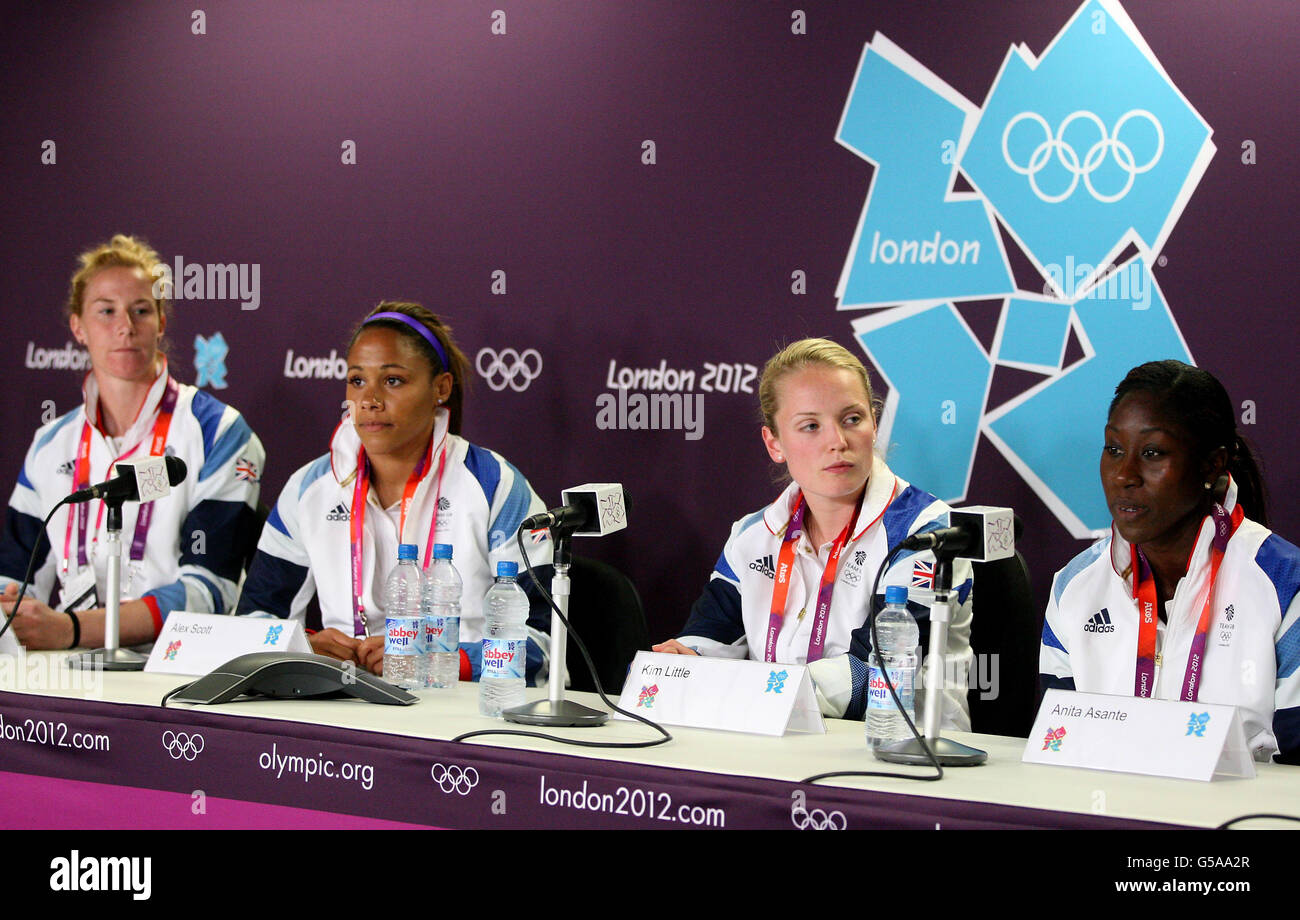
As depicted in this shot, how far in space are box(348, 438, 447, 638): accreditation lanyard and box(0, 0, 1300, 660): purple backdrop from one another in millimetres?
623

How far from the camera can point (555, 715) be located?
2.08 meters

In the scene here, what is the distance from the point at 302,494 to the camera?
3115 mm

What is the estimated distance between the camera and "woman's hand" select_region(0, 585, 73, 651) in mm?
2807

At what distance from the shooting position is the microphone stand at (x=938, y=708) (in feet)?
5.93

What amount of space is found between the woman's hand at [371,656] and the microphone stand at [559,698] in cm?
61

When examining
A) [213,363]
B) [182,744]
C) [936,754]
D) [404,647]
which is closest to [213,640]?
[404,647]

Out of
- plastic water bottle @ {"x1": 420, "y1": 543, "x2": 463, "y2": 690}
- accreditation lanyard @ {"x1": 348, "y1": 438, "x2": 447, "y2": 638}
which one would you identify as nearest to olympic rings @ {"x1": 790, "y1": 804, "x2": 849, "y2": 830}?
plastic water bottle @ {"x1": 420, "y1": 543, "x2": 463, "y2": 690}

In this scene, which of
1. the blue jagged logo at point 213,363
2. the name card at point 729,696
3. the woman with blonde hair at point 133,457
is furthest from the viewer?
the blue jagged logo at point 213,363

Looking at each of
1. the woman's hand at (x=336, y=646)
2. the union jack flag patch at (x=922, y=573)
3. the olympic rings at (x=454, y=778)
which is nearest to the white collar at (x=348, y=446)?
the woman's hand at (x=336, y=646)

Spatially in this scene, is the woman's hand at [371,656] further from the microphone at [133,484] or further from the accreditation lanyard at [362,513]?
the microphone at [133,484]

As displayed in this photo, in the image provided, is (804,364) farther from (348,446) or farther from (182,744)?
(182,744)

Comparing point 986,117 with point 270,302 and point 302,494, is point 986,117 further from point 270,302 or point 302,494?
point 270,302

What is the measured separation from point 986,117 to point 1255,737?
159 cm
